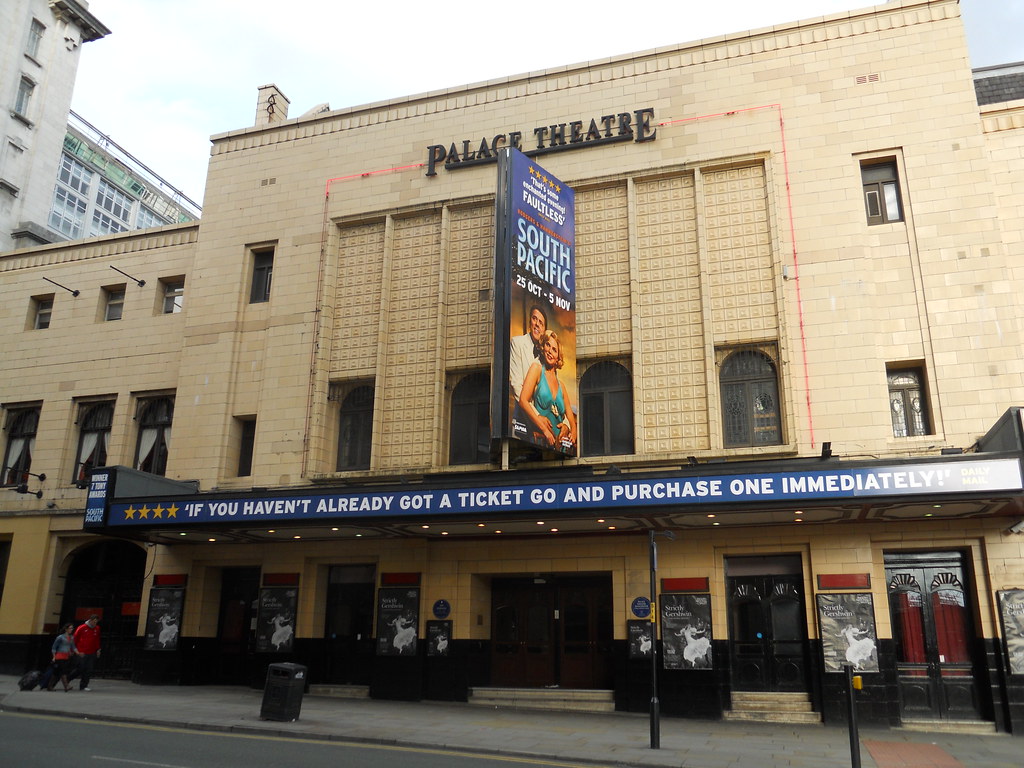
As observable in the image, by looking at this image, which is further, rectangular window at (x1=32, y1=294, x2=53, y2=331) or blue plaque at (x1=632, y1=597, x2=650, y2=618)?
rectangular window at (x1=32, y1=294, x2=53, y2=331)

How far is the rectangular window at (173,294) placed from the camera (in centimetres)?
2572

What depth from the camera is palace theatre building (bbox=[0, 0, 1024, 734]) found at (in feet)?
53.8

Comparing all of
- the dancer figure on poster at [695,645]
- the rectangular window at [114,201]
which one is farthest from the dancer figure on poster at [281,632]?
the rectangular window at [114,201]

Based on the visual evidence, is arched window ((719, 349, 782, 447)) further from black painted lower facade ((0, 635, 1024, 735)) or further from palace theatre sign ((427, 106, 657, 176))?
palace theatre sign ((427, 106, 657, 176))

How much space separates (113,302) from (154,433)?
5259 mm

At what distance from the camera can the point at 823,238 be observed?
1853 centimetres

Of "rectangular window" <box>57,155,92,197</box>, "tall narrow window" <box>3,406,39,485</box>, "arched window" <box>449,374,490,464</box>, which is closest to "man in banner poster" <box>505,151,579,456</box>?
"arched window" <box>449,374,490,464</box>

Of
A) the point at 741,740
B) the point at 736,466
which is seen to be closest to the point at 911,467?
the point at 736,466

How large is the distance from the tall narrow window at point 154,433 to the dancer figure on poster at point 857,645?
18961mm

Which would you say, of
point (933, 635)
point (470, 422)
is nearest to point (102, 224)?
point (470, 422)

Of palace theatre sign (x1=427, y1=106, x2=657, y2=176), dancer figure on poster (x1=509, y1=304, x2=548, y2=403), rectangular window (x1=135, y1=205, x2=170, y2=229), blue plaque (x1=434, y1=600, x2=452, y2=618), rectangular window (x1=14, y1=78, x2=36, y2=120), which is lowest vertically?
blue plaque (x1=434, y1=600, x2=452, y2=618)

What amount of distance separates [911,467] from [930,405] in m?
3.74

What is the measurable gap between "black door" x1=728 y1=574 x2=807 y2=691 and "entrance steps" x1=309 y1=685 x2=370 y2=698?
886 cm

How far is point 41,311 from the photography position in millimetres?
27750
